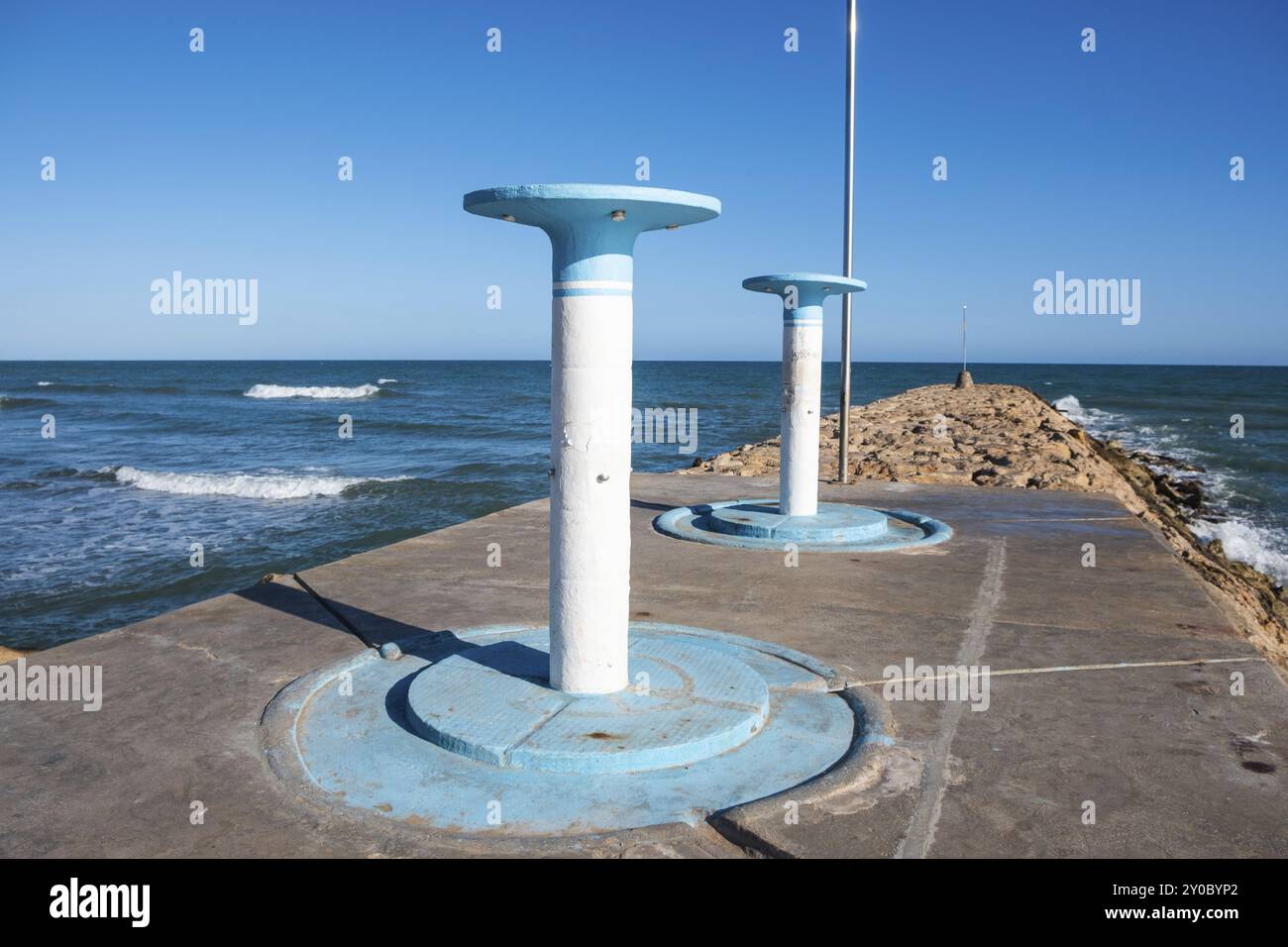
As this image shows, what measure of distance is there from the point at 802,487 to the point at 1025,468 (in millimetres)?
6212

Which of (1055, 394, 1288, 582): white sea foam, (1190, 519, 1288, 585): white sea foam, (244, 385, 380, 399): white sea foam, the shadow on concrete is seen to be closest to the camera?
the shadow on concrete

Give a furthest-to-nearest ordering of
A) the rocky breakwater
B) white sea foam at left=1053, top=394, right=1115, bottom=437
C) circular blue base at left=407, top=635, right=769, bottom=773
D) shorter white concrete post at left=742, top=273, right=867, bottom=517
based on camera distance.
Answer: white sea foam at left=1053, top=394, right=1115, bottom=437, the rocky breakwater, shorter white concrete post at left=742, top=273, right=867, bottom=517, circular blue base at left=407, top=635, right=769, bottom=773

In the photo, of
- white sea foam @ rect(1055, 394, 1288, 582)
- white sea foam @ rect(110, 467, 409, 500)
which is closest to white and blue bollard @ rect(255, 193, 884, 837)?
white sea foam @ rect(1055, 394, 1288, 582)

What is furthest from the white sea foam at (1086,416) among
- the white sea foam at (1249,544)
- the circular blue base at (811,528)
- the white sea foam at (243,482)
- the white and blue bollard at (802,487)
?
the white and blue bollard at (802,487)

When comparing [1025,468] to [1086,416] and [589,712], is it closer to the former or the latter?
[589,712]

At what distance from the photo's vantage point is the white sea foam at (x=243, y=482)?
2012 cm

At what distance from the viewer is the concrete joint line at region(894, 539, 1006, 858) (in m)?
3.42

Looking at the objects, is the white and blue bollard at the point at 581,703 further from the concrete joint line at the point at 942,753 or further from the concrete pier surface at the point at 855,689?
the concrete joint line at the point at 942,753

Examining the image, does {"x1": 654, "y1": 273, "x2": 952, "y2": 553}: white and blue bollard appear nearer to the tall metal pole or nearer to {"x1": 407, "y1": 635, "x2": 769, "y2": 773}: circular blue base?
the tall metal pole

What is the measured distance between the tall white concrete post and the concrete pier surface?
3.91 feet

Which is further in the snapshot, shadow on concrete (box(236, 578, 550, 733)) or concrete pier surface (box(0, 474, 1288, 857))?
shadow on concrete (box(236, 578, 550, 733))

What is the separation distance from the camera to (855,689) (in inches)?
194
